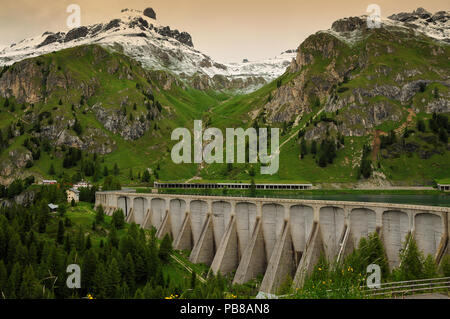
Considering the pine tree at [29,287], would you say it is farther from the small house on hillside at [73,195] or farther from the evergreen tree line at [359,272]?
the small house on hillside at [73,195]

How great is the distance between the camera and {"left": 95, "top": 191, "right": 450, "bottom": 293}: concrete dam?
55.4 metres

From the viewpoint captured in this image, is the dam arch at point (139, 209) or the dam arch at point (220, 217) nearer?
the dam arch at point (220, 217)

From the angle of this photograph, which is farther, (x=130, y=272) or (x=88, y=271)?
(x=130, y=272)

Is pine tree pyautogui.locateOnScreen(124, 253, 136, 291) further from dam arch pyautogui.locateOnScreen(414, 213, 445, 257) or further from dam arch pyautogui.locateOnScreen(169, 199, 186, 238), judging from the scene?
dam arch pyautogui.locateOnScreen(414, 213, 445, 257)

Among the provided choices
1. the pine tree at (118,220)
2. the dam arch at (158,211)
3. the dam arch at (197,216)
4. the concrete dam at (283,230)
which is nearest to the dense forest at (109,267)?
the concrete dam at (283,230)

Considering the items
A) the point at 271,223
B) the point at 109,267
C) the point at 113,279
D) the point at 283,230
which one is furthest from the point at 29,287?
the point at 271,223

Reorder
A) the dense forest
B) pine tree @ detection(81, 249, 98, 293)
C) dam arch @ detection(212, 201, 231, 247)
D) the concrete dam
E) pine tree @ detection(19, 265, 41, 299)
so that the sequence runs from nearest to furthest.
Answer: the dense forest < the concrete dam < pine tree @ detection(19, 265, 41, 299) < pine tree @ detection(81, 249, 98, 293) < dam arch @ detection(212, 201, 231, 247)

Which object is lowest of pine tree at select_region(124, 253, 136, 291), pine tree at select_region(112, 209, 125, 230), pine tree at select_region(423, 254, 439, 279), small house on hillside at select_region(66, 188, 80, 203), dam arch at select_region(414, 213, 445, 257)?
pine tree at select_region(124, 253, 136, 291)

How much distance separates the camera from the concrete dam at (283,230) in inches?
2181

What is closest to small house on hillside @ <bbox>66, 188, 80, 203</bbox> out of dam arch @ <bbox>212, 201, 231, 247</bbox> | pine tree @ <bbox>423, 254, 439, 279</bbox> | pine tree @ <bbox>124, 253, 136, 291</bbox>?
dam arch @ <bbox>212, 201, 231, 247</bbox>

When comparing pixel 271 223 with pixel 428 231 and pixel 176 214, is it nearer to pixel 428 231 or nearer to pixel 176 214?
pixel 428 231

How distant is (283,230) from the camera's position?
74.6 meters
